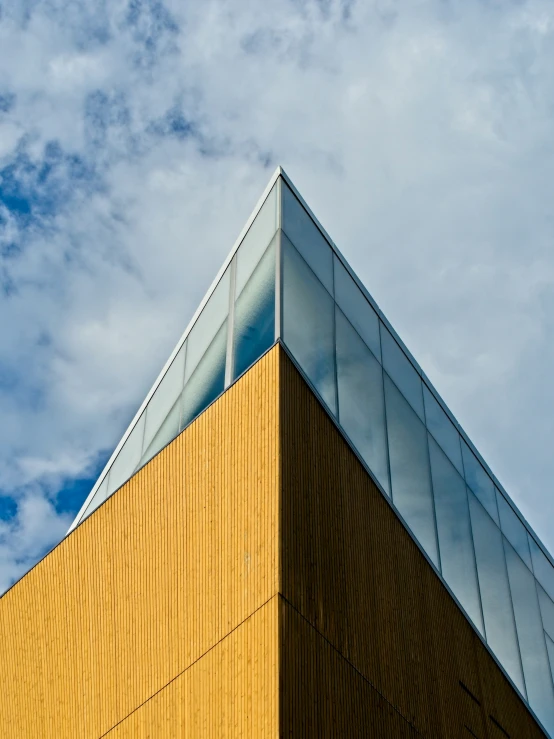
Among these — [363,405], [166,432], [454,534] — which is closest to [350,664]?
[363,405]

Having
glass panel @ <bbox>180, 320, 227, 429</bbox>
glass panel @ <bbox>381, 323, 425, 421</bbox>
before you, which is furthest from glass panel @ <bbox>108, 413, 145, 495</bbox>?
glass panel @ <bbox>381, 323, 425, 421</bbox>

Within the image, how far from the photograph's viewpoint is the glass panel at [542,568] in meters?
24.3

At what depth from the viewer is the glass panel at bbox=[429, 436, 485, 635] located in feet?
60.2

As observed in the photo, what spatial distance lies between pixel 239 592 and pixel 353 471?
360 cm

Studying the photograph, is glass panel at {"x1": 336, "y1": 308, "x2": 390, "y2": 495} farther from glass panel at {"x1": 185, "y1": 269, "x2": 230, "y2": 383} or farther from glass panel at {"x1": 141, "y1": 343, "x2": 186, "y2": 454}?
glass panel at {"x1": 141, "y1": 343, "x2": 186, "y2": 454}

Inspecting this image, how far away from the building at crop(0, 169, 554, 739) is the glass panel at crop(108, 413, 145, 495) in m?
0.10

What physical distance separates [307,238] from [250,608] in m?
7.81

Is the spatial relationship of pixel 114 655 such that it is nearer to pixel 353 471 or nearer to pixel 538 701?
pixel 353 471

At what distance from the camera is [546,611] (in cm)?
2366

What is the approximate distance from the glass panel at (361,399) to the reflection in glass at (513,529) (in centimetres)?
724

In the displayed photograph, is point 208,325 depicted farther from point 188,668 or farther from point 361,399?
point 188,668

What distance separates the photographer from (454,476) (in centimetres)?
2041

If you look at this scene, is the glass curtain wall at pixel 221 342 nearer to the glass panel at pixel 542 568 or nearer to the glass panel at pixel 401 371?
the glass panel at pixel 401 371

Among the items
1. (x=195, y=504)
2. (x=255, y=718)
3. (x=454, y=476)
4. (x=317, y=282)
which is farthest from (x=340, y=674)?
(x=454, y=476)
